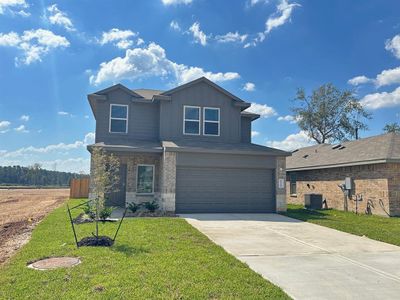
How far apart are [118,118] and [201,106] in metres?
4.57

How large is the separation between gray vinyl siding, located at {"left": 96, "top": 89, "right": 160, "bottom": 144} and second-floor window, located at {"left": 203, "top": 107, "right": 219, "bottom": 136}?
267 cm

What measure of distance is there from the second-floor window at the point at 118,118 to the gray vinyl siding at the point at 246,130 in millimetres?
7057

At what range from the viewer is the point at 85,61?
17.2m

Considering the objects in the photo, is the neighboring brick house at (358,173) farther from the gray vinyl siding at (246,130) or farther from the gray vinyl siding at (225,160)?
the gray vinyl siding at (225,160)


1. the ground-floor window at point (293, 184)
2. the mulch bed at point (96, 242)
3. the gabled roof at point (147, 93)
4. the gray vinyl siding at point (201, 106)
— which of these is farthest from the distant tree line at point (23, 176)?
the mulch bed at point (96, 242)

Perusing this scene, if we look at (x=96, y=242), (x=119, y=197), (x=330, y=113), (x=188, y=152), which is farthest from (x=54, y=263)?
(x=330, y=113)

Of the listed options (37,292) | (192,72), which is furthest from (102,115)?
(37,292)

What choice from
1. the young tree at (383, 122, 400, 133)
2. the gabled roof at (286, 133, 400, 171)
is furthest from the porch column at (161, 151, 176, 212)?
the young tree at (383, 122, 400, 133)

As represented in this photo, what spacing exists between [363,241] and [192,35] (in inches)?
513

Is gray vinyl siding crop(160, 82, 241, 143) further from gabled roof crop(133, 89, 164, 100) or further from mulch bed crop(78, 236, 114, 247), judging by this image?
mulch bed crop(78, 236, 114, 247)

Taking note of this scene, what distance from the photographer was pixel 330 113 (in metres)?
36.6

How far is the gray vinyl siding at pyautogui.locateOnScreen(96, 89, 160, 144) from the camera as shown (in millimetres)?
16297

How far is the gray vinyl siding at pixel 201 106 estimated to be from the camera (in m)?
16.3

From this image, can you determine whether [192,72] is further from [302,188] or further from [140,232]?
[140,232]
